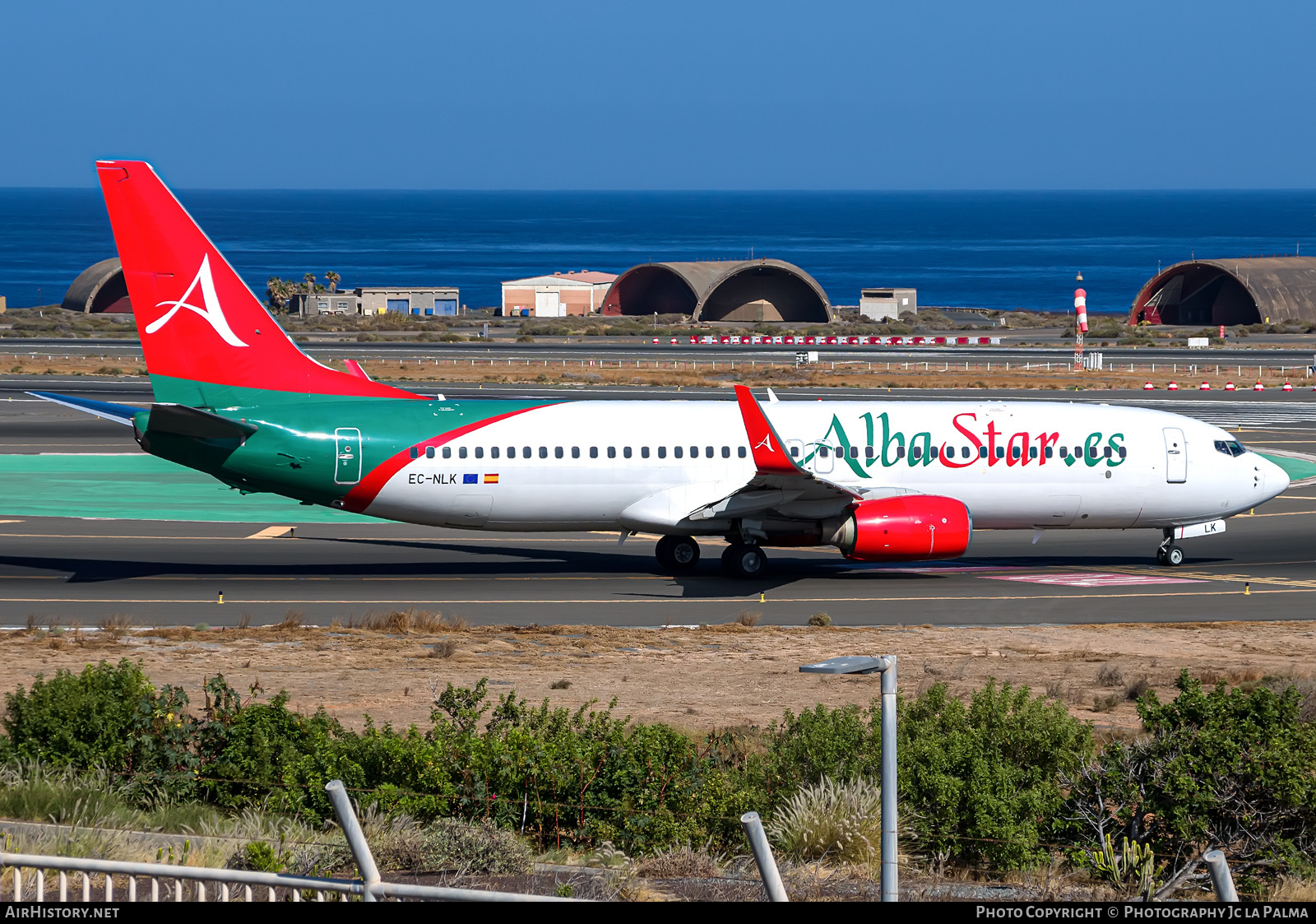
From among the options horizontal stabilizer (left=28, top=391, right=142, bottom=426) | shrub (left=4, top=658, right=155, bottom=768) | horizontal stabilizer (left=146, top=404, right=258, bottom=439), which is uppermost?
horizontal stabilizer (left=28, top=391, right=142, bottom=426)

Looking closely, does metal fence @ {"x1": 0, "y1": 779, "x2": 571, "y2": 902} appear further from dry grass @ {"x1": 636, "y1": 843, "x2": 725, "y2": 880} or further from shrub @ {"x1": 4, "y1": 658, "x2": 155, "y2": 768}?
shrub @ {"x1": 4, "y1": 658, "x2": 155, "y2": 768}

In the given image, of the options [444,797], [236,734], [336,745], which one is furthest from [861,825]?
[236,734]

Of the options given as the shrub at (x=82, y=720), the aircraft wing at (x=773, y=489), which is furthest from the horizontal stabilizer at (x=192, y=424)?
the shrub at (x=82, y=720)

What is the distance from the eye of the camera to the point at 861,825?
1480cm

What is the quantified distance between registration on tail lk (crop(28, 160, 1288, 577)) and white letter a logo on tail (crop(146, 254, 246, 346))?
0.12 feet

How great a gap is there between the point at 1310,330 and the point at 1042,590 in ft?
329

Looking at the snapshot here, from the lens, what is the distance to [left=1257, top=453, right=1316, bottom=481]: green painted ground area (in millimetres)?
53250

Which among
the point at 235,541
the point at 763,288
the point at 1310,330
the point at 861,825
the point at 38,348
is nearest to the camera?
the point at 861,825

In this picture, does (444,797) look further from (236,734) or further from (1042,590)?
(1042,590)

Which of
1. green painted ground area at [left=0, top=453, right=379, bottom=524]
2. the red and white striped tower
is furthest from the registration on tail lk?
the red and white striped tower

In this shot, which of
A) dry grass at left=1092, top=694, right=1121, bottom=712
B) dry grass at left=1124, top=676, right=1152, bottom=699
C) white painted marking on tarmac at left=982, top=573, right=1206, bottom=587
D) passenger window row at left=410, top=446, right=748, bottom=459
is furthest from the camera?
white painted marking on tarmac at left=982, top=573, right=1206, bottom=587

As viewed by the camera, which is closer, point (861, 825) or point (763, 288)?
point (861, 825)

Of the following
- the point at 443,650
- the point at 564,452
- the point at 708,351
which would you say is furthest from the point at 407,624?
the point at 708,351

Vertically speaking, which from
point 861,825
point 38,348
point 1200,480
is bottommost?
point 861,825
